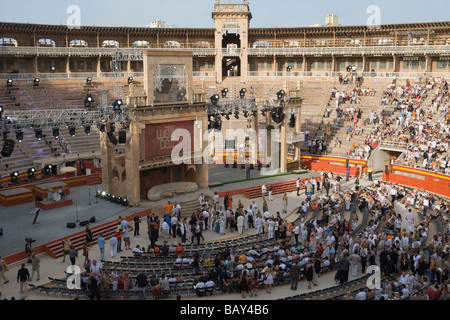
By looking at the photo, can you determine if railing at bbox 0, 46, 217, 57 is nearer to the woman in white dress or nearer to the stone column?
the stone column

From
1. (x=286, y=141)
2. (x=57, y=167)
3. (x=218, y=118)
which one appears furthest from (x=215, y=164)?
(x=57, y=167)

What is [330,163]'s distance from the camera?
4403 centimetres

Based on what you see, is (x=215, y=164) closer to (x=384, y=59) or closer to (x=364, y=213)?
(x=364, y=213)

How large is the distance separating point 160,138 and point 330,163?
1815 cm

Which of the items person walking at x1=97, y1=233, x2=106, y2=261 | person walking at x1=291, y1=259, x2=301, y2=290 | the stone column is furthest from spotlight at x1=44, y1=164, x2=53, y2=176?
person walking at x1=291, y1=259, x2=301, y2=290

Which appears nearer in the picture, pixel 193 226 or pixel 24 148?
pixel 193 226

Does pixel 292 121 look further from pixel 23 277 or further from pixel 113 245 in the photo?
pixel 23 277

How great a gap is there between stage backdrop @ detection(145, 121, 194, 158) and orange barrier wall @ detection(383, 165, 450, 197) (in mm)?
17974

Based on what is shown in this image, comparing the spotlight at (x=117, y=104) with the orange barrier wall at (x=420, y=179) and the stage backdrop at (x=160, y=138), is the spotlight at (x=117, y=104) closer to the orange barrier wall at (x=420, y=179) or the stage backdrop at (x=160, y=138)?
the stage backdrop at (x=160, y=138)

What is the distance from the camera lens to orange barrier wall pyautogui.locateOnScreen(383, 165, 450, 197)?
35719 millimetres

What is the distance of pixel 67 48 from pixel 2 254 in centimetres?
3737

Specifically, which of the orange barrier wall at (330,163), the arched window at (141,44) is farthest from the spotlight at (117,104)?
the arched window at (141,44)

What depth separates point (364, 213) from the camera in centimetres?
3072
